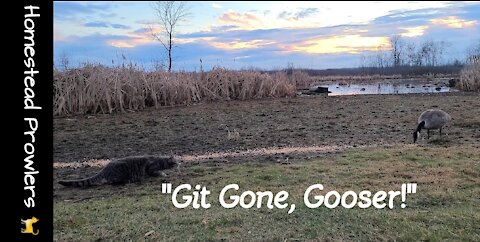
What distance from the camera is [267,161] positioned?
7.73 meters

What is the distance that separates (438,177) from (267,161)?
2.71 metres

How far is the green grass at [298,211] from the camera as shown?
4.18 metres

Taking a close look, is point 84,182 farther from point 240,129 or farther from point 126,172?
point 240,129

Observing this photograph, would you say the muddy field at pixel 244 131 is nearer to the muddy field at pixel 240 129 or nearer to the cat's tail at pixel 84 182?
the muddy field at pixel 240 129

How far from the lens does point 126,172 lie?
21.7 feet

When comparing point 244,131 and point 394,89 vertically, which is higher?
point 394,89

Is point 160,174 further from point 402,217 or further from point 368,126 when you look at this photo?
point 368,126

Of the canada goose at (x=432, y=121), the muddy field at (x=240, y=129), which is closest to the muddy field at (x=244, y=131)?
the muddy field at (x=240, y=129)

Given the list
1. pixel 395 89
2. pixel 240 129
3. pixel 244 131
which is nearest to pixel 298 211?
pixel 244 131

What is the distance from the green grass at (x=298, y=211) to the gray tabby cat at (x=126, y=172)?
192 millimetres

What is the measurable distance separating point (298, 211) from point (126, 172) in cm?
289
